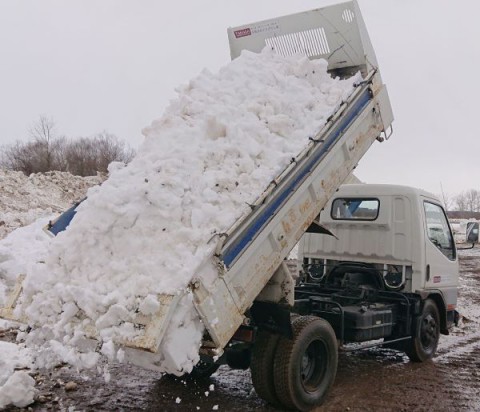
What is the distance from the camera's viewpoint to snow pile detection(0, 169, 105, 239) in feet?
61.2

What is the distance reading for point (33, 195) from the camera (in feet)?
72.9

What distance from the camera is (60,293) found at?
4.18m

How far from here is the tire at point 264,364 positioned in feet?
16.2

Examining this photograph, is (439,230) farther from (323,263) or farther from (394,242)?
(323,263)

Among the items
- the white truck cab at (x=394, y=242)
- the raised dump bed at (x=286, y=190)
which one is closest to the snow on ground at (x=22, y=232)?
the raised dump bed at (x=286, y=190)

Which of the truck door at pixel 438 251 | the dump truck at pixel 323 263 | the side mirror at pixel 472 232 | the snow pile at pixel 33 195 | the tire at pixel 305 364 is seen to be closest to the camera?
the dump truck at pixel 323 263

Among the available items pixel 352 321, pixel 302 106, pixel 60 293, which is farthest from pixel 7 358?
pixel 302 106

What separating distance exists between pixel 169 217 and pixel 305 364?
215 centimetres

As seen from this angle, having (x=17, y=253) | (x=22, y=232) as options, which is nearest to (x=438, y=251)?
(x=17, y=253)

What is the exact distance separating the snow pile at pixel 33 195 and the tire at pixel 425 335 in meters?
13.4

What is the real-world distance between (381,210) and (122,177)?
12.9 ft

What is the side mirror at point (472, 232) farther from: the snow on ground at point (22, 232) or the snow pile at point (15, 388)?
the snow pile at point (15, 388)

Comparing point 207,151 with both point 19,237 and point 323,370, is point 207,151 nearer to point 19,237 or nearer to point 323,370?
point 323,370

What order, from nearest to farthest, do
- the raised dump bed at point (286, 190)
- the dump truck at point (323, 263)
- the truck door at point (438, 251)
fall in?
the raised dump bed at point (286, 190) < the dump truck at point (323, 263) < the truck door at point (438, 251)
